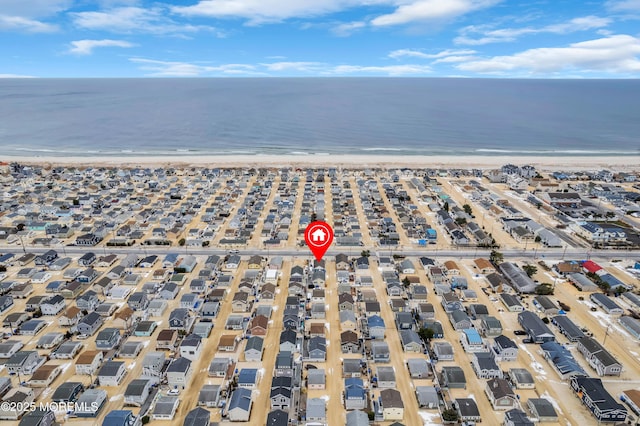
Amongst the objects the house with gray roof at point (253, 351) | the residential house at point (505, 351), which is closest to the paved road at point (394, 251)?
the residential house at point (505, 351)

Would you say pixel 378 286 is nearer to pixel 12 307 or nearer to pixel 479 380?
pixel 479 380

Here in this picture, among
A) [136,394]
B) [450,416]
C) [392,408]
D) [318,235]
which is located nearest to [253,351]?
[136,394]

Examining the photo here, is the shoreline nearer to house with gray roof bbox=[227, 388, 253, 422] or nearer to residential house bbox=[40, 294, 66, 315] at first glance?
residential house bbox=[40, 294, 66, 315]

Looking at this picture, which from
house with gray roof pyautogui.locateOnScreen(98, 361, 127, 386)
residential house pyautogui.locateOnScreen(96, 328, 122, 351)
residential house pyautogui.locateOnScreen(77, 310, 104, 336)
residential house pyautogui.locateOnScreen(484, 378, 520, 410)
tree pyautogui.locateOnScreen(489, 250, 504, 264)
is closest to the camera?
residential house pyautogui.locateOnScreen(484, 378, 520, 410)

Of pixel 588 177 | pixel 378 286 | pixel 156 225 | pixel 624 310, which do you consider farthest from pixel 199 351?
pixel 588 177

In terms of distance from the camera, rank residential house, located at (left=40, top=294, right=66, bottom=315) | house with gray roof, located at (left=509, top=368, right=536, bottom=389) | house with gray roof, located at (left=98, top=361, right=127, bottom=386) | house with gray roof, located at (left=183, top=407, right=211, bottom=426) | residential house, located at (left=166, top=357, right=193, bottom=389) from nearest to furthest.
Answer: house with gray roof, located at (left=183, top=407, right=211, bottom=426)
residential house, located at (left=166, top=357, right=193, bottom=389)
house with gray roof, located at (left=509, top=368, right=536, bottom=389)
house with gray roof, located at (left=98, top=361, right=127, bottom=386)
residential house, located at (left=40, top=294, right=66, bottom=315)

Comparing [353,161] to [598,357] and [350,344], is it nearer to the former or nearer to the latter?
[350,344]

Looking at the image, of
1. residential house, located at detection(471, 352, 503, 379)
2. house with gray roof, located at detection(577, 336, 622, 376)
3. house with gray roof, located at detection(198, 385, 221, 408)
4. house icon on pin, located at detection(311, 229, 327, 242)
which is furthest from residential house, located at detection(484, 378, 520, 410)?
house icon on pin, located at detection(311, 229, 327, 242)
